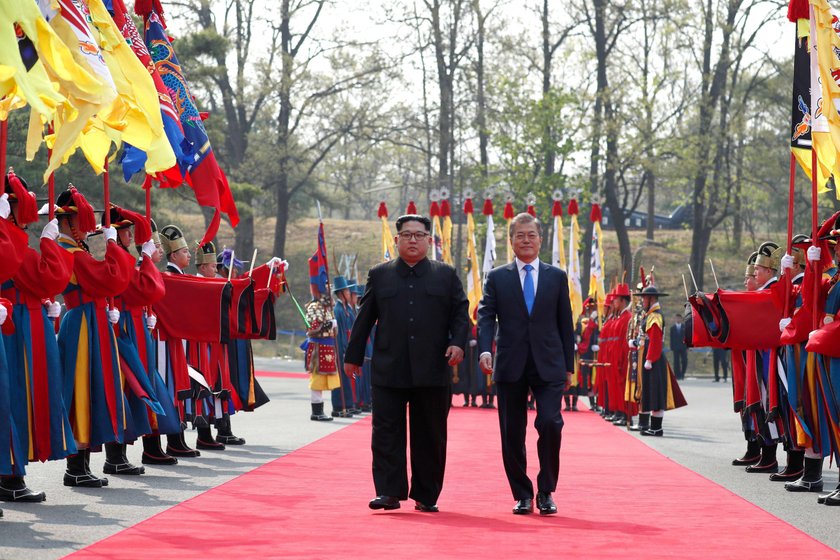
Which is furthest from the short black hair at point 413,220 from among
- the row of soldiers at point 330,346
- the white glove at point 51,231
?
the row of soldiers at point 330,346

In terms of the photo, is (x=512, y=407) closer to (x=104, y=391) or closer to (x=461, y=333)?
(x=461, y=333)

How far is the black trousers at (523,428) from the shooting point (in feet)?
25.7

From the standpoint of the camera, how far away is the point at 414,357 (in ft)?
25.8

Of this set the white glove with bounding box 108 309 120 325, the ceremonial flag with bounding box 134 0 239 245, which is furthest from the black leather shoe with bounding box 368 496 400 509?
the ceremonial flag with bounding box 134 0 239 245

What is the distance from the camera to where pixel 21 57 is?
682cm

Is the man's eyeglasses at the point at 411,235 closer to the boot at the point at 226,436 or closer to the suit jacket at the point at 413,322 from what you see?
the suit jacket at the point at 413,322

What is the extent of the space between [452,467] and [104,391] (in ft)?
10.9

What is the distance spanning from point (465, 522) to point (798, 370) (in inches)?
133

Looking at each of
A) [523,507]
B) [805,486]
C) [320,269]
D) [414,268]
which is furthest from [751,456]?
[320,269]

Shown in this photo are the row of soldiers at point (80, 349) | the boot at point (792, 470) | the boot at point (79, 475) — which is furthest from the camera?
the boot at point (792, 470)

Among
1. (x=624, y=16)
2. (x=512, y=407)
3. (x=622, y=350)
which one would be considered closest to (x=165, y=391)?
(x=512, y=407)

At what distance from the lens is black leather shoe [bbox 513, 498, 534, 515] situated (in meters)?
7.71

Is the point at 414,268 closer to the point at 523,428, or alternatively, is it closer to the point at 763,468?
the point at 523,428

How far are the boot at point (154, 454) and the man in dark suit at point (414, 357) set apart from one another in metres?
2.96
